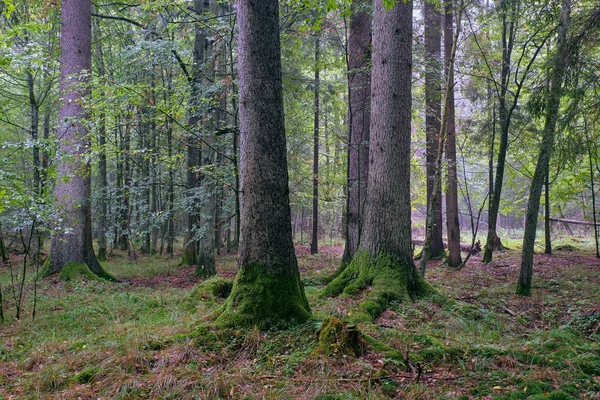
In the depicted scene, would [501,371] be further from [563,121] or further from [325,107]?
[325,107]

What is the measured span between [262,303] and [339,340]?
3.55 ft

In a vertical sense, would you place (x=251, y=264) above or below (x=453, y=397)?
above

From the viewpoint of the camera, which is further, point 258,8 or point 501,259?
point 501,259

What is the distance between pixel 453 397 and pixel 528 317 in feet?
13.5

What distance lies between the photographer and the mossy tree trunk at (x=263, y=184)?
15.7ft

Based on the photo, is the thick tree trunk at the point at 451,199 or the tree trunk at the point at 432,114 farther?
the thick tree trunk at the point at 451,199

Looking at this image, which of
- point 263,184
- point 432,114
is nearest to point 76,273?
point 263,184

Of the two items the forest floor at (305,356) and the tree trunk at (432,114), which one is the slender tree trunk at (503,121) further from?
the forest floor at (305,356)

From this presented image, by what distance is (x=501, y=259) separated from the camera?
49.0 feet

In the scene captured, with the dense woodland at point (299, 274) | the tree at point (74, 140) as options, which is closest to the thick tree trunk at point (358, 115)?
the dense woodland at point (299, 274)

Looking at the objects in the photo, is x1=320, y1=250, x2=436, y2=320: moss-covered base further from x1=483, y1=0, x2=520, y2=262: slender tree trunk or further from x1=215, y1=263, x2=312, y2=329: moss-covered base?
x1=483, y1=0, x2=520, y2=262: slender tree trunk

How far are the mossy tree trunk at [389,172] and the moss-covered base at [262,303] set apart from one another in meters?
2.20

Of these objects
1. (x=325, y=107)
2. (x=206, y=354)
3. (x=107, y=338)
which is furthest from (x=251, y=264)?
(x=325, y=107)

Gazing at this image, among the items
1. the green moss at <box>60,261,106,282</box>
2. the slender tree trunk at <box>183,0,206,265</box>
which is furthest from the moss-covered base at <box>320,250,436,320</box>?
the green moss at <box>60,261,106,282</box>
